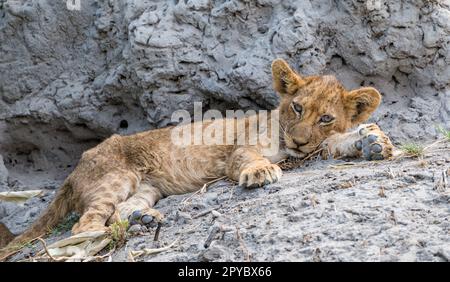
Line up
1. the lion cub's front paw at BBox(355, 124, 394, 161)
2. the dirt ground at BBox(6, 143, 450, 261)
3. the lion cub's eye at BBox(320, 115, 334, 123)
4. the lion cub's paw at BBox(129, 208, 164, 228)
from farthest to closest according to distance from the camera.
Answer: the lion cub's eye at BBox(320, 115, 334, 123)
the lion cub's front paw at BBox(355, 124, 394, 161)
the lion cub's paw at BBox(129, 208, 164, 228)
the dirt ground at BBox(6, 143, 450, 261)

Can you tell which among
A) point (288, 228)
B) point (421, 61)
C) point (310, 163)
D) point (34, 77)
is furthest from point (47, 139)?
point (288, 228)

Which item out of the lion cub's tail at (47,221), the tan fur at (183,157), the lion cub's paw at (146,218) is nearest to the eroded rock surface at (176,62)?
the tan fur at (183,157)

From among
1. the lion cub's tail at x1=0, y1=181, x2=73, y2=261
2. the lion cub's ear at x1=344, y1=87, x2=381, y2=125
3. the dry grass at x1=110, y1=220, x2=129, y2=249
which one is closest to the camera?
the dry grass at x1=110, y1=220, x2=129, y2=249

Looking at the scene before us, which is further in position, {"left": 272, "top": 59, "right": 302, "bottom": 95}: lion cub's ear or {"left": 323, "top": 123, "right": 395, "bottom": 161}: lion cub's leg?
{"left": 272, "top": 59, "right": 302, "bottom": 95}: lion cub's ear

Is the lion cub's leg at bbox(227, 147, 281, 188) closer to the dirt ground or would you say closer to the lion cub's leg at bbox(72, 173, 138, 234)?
the dirt ground

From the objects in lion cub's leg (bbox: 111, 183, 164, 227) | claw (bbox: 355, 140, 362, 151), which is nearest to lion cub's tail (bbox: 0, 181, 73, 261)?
lion cub's leg (bbox: 111, 183, 164, 227)

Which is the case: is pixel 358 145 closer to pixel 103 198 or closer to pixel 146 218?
pixel 146 218

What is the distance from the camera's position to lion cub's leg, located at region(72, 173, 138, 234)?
548cm

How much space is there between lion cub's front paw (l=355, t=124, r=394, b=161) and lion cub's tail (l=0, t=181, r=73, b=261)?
8.11 feet

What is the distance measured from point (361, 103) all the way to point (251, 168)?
4.37ft

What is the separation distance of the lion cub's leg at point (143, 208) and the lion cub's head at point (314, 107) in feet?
4.02

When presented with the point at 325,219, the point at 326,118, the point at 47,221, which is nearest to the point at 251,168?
the point at 326,118

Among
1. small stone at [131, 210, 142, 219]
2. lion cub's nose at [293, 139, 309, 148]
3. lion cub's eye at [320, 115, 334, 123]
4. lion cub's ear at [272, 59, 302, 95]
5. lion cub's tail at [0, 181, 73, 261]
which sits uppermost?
lion cub's ear at [272, 59, 302, 95]

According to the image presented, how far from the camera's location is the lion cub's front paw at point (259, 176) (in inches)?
206
